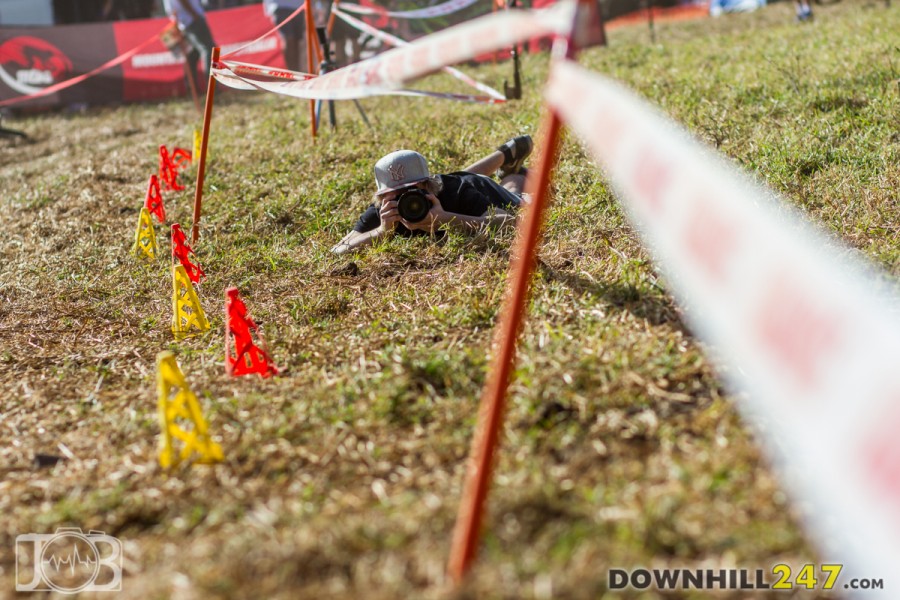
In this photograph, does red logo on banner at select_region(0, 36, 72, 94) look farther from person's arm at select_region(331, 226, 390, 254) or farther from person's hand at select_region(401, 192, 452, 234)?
person's hand at select_region(401, 192, 452, 234)

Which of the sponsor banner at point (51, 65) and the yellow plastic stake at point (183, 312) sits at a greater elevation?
the sponsor banner at point (51, 65)

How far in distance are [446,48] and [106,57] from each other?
15573 millimetres

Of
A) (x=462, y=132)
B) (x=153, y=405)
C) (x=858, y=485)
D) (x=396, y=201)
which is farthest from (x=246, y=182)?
(x=858, y=485)

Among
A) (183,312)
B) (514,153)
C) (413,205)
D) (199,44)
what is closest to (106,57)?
(199,44)

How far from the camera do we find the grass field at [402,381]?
246 centimetres

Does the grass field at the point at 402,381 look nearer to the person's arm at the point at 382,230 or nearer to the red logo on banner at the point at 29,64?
the person's arm at the point at 382,230

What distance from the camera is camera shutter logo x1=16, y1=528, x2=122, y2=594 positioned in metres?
2.65

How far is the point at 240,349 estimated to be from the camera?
4.07m

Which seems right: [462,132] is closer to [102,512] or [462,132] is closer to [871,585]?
[102,512]

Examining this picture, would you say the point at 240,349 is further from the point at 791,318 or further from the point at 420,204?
the point at 791,318

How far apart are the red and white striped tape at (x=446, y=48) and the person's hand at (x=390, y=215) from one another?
1.64m

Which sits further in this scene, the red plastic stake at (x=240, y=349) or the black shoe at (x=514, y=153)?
the black shoe at (x=514, y=153)

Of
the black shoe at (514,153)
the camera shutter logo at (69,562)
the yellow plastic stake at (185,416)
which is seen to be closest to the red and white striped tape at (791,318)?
the yellow plastic stake at (185,416)

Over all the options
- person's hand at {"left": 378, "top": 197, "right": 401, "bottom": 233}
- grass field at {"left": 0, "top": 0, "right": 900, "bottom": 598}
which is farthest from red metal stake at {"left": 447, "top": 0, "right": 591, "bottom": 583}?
person's hand at {"left": 378, "top": 197, "right": 401, "bottom": 233}
